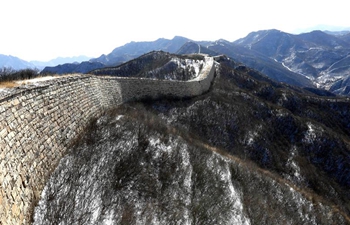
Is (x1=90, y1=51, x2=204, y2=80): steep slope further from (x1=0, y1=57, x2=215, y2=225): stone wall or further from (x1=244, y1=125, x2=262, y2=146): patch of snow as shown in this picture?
(x1=0, y1=57, x2=215, y2=225): stone wall

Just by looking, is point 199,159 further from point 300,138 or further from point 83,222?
point 300,138

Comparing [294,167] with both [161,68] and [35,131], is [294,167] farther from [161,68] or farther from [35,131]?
[161,68]

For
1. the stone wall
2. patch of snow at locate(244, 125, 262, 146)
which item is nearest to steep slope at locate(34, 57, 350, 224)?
patch of snow at locate(244, 125, 262, 146)

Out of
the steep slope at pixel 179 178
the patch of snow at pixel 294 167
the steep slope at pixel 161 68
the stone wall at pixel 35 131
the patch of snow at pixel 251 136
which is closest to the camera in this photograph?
Result: the stone wall at pixel 35 131

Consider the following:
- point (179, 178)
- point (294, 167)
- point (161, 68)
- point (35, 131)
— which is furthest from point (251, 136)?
point (161, 68)

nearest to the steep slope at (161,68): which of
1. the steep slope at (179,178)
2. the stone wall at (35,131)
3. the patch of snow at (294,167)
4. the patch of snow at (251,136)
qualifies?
the patch of snow at (251,136)

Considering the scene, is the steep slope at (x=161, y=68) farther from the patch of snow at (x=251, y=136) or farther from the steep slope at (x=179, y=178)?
the steep slope at (x=179, y=178)
